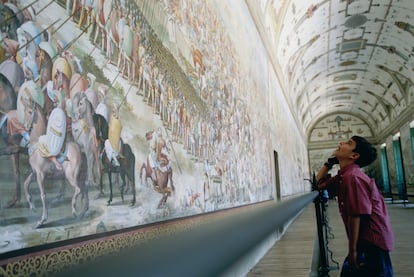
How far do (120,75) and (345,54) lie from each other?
23582 mm

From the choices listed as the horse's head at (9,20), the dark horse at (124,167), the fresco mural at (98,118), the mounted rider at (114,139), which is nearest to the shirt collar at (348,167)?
the fresco mural at (98,118)

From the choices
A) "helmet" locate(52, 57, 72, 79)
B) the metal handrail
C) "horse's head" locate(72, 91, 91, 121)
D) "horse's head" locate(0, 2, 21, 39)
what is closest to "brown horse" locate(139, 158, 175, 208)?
"horse's head" locate(72, 91, 91, 121)

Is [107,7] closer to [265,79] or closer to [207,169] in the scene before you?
[207,169]

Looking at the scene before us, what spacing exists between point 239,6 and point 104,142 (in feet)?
19.7

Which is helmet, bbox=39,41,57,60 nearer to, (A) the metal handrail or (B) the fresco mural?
(B) the fresco mural

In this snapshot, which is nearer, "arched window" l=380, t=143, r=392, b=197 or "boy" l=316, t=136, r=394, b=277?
"boy" l=316, t=136, r=394, b=277

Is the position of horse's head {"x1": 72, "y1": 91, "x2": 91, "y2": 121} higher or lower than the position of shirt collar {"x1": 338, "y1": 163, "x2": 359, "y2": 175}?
higher

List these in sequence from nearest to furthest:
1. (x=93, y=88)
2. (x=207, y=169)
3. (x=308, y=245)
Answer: (x=93, y=88) < (x=207, y=169) < (x=308, y=245)

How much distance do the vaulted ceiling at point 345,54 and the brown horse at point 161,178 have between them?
6350 mm

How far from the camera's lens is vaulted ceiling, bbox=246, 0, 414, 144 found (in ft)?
50.3

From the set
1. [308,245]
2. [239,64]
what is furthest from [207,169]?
[308,245]

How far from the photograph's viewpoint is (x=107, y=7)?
2.60m

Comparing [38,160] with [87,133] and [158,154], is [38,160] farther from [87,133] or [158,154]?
[158,154]

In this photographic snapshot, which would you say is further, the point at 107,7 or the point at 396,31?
the point at 396,31
